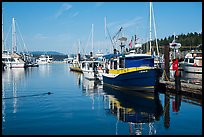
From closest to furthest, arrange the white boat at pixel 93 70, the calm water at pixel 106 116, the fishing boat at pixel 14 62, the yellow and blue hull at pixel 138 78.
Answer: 1. the calm water at pixel 106 116
2. the yellow and blue hull at pixel 138 78
3. the white boat at pixel 93 70
4. the fishing boat at pixel 14 62

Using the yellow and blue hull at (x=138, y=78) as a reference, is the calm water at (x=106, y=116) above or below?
below

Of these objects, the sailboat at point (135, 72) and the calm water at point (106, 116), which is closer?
the calm water at point (106, 116)

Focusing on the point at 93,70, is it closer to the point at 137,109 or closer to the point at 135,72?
the point at 135,72

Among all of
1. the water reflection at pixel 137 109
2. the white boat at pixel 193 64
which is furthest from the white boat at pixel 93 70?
the water reflection at pixel 137 109

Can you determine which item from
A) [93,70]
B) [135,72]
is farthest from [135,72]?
[93,70]

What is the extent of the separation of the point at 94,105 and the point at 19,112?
5.81 meters

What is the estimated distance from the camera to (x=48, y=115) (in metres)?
17.0

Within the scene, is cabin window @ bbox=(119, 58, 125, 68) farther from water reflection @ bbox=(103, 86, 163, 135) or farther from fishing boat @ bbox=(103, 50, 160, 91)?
water reflection @ bbox=(103, 86, 163, 135)

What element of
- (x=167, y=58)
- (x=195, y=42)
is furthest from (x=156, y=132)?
(x=195, y=42)

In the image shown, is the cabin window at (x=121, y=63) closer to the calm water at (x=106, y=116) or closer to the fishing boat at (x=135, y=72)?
the fishing boat at (x=135, y=72)

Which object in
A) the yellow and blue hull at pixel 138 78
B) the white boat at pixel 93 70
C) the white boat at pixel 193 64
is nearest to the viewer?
the yellow and blue hull at pixel 138 78

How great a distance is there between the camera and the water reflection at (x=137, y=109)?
48.6ft

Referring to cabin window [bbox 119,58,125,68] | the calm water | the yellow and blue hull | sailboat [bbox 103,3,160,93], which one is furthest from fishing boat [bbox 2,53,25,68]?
the calm water

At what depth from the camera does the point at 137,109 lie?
19.3 m
